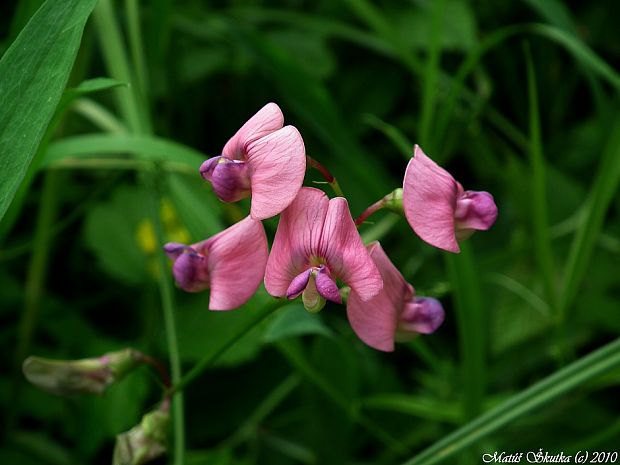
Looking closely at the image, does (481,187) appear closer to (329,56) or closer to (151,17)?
(329,56)

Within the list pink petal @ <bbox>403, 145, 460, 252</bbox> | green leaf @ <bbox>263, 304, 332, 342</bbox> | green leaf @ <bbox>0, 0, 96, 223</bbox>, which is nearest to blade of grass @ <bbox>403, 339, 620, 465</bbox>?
green leaf @ <bbox>263, 304, 332, 342</bbox>

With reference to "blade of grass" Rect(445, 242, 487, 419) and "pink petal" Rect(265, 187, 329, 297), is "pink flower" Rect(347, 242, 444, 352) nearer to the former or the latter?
"pink petal" Rect(265, 187, 329, 297)

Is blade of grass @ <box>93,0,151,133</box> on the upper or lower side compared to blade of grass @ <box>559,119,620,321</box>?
upper

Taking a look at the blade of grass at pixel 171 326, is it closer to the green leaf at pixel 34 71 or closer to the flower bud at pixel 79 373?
the flower bud at pixel 79 373

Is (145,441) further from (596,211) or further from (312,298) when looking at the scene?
(596,211)

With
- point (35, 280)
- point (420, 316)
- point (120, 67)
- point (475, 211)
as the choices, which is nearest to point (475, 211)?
point (475, 211)

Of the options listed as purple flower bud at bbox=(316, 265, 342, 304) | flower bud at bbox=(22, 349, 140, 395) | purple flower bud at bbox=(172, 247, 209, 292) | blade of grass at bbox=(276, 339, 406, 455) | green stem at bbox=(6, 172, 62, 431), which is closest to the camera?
purple flower bud at bbox=(316, 265, 342, 304)
